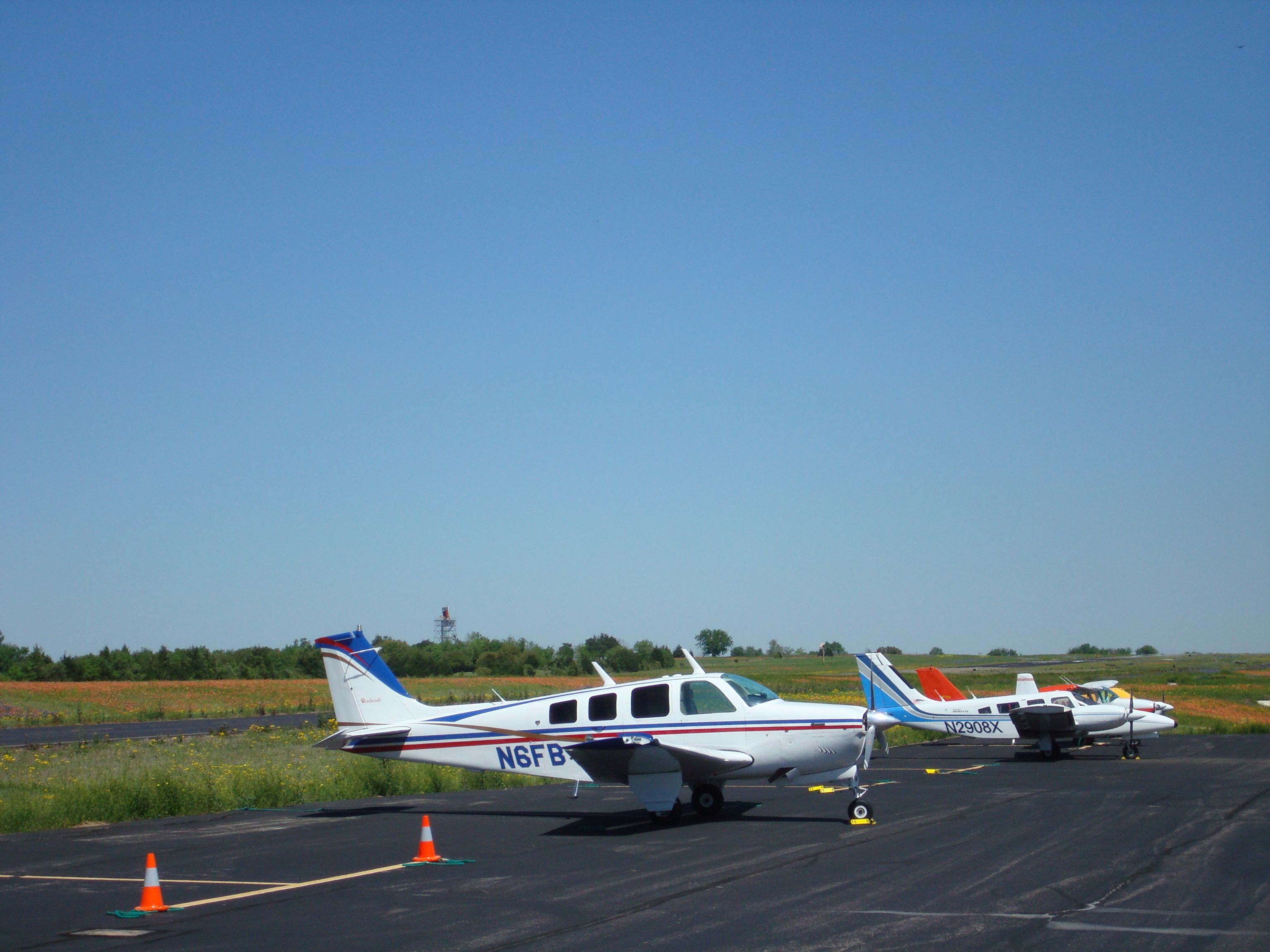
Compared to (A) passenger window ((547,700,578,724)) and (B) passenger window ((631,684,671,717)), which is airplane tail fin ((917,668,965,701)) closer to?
(B) passenger window ((631,684,671,717))

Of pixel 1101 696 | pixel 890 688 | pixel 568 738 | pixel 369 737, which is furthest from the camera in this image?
pixel 890 688

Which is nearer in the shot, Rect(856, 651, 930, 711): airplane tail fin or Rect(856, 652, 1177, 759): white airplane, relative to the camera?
Rect(856, 652, 1177, 759): white airplane

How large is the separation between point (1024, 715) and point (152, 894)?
26.2 meters

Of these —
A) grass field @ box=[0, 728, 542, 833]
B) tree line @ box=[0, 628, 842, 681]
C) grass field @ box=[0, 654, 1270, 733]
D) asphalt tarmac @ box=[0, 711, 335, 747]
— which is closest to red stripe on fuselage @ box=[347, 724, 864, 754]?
grass field @ box=[0, 728, 542, 833]

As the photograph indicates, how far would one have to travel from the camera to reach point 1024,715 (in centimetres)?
3134

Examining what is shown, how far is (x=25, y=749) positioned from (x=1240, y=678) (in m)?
85.9

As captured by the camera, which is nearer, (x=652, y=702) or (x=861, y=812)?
(x=861, y=812)

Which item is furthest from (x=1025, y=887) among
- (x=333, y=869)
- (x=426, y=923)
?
(x=333, y=869)

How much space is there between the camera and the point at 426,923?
9.67 meters

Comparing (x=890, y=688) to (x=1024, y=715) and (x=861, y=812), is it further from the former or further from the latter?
(x=861, y=812)

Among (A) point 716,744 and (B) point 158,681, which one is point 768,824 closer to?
(A) point 716,744

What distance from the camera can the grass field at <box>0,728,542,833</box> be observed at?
62.2 ft

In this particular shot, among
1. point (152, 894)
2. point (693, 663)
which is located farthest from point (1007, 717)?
point (152, 894)

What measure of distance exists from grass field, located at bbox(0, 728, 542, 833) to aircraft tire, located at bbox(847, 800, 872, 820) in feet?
35.9
